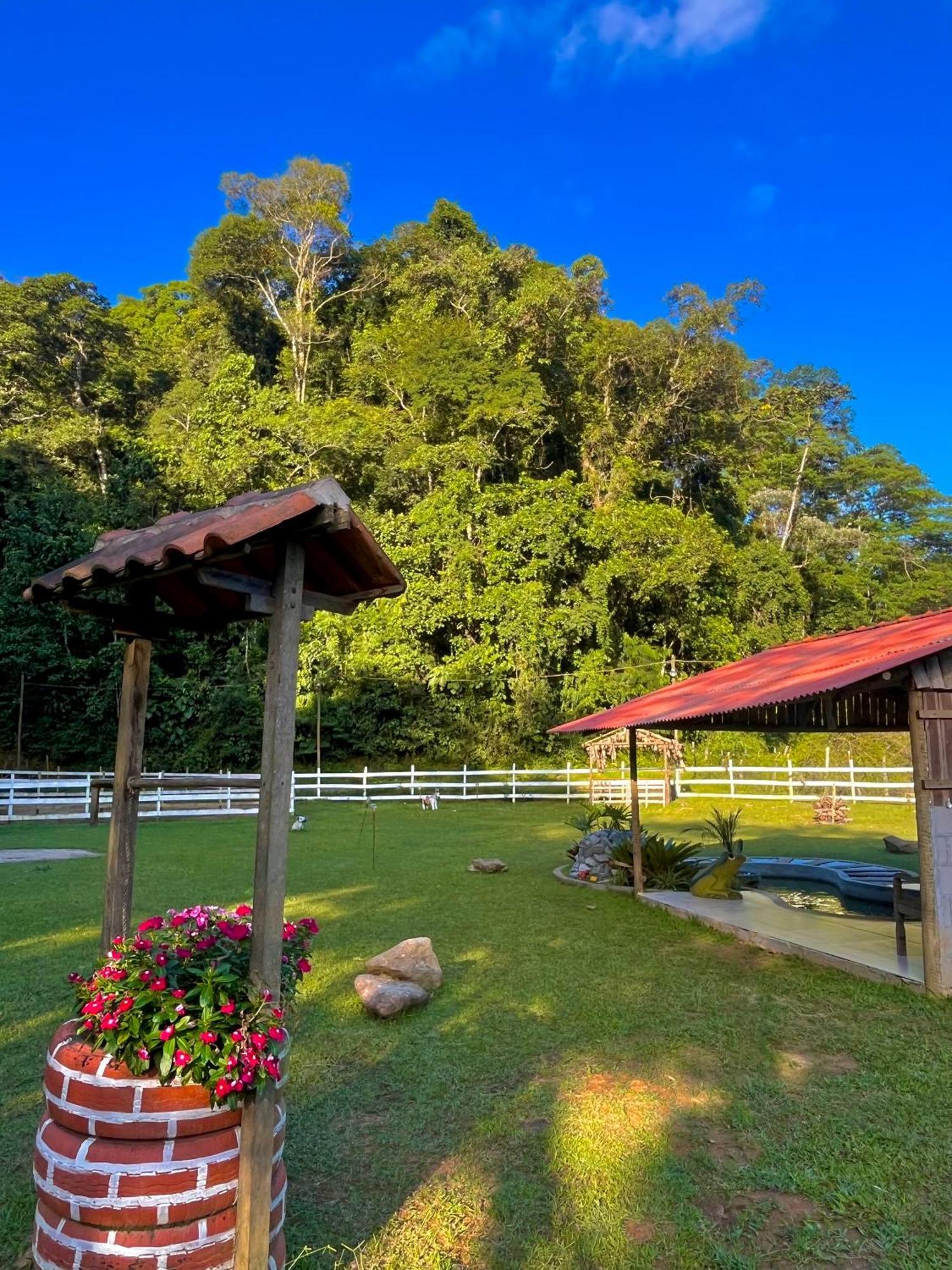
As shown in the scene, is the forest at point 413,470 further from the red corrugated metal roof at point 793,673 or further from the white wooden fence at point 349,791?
the red corrugated metal roof at point 793,673

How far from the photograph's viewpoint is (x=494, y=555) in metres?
23.4

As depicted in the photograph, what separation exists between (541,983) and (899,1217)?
298 cm

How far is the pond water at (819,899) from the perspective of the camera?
8.18m

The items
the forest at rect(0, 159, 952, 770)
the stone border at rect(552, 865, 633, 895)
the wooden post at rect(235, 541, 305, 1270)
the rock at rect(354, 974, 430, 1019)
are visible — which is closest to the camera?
the wooden post at rect(235, 541, 305, 1270)

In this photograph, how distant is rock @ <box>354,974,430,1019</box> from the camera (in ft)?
16.3

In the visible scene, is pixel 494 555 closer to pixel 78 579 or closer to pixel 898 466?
pixel 78 579

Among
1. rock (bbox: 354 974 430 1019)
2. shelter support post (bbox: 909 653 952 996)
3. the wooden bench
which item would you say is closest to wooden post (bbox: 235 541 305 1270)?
rock (bbox: 354 974 430 1019)

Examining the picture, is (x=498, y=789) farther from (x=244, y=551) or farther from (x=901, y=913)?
(x=244, y=551)

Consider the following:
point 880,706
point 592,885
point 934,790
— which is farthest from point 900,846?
point 934,790

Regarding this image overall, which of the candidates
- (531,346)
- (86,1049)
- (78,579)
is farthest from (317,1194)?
(531,346)

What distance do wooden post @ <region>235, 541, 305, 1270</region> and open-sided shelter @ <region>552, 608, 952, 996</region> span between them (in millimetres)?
3814

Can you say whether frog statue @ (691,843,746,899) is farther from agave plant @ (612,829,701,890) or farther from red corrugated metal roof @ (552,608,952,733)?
red corrugated metal roof @ (552,608,952,733)

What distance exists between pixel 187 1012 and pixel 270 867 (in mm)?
470

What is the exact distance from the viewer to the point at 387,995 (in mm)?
5020
